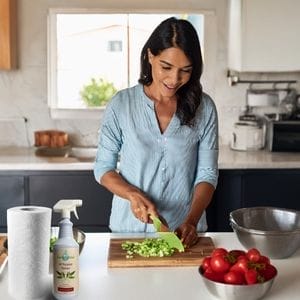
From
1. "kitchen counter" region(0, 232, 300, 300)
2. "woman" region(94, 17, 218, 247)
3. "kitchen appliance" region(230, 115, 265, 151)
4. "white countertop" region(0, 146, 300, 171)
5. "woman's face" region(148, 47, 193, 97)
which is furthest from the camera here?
"kitchen appliance" region(230, 115, 265, 151)

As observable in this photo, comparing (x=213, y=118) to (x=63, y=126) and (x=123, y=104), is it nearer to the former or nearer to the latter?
(x=123, y=104)

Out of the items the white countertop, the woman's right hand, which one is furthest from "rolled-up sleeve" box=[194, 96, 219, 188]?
the white countertop

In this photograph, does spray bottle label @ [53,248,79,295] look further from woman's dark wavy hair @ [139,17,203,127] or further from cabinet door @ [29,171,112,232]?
cabinet door @ [29,171,112,232]

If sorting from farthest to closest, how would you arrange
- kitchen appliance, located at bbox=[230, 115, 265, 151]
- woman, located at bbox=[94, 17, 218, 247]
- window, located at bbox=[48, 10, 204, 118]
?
window, located at bbox=[48, 10, 204, 118]
kitchen appliance, located at bbox=[230, 115, 265, 151]
woman, located at bbox=[94, 17, 218, 247]

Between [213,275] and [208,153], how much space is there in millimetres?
683

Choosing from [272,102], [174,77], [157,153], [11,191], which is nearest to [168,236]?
[157,153]

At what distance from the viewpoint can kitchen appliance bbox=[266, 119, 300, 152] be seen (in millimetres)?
3307

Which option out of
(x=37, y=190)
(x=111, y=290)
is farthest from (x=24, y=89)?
(x=111, y=290)

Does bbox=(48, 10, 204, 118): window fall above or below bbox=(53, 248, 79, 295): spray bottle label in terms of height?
above

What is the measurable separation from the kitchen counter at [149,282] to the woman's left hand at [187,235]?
0.15 m

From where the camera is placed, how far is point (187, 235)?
183 centimetres

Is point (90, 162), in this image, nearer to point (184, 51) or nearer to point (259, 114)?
point (259, 114)

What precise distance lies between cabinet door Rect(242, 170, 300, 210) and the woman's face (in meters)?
1.20

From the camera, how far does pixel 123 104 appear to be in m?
2.06
